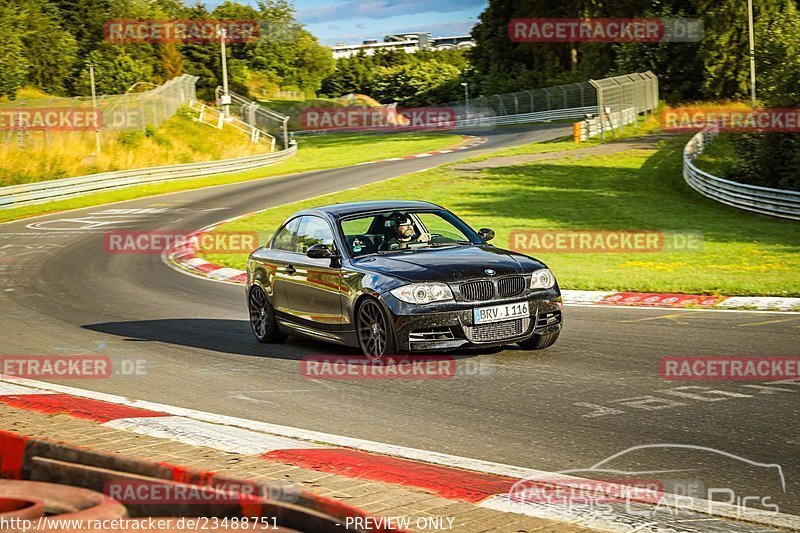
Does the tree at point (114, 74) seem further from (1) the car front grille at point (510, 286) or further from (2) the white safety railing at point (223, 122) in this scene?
(1) the car front grille at point (510, 286)

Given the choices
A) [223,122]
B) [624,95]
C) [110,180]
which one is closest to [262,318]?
[110,180]

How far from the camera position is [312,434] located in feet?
24.7

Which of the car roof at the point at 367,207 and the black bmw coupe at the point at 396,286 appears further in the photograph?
the car roof at the point at 367,207

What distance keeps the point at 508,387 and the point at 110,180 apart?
35.2 meters

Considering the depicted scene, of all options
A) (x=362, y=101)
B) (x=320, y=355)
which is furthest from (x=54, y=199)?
(x=362, y=101)

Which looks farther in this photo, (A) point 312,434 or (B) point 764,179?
(B) point 764,179

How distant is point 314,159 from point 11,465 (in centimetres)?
4972

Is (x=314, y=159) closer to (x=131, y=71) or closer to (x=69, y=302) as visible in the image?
(x=131, y=71)

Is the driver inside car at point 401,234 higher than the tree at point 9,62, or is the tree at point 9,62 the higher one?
the tree at point 9,62

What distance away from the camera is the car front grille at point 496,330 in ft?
32.6

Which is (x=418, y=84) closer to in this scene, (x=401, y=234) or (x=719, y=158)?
(x=719, y=158)

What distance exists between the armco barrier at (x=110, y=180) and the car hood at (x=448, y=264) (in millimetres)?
28624

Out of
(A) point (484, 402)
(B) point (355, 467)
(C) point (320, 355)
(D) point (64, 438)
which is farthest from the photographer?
(C) point (320, 355)

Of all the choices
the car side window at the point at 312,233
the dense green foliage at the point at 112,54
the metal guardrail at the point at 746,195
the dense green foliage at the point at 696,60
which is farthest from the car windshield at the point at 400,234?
the dense green foliage at the point at 112,54
